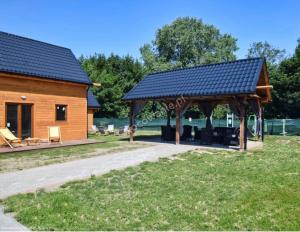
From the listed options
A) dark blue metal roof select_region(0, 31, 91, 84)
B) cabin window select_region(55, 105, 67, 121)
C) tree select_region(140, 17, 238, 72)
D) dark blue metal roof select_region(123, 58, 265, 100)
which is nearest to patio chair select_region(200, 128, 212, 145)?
dark blue metal roof select_region(123, 58, 265, 100)

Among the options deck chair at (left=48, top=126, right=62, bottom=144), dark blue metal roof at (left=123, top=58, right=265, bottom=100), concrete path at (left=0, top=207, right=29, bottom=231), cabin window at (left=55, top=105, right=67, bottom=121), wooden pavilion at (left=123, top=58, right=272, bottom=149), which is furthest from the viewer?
cabin window at (left=55, top=105, right=67, bottom=121)

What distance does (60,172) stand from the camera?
908 centimetres

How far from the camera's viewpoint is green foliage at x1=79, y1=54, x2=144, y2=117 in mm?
38938

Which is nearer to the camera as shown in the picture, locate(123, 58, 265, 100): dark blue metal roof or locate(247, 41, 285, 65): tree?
locate(123, 58, 265, 100): dark blue metal roof

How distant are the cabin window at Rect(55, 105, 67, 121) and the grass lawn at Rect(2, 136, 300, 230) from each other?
393 inches

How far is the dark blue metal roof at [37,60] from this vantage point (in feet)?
53.0

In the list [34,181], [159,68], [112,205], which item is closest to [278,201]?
[112,205]

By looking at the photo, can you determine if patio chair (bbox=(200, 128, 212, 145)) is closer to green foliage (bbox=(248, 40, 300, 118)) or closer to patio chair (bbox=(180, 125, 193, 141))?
patio chair (bbox=(180, 125, 193, 141))

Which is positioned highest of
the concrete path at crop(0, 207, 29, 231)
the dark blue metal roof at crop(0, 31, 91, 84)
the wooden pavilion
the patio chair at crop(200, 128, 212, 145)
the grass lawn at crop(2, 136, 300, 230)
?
the dark blue metal roof at crop(0, 31, 91, 84)

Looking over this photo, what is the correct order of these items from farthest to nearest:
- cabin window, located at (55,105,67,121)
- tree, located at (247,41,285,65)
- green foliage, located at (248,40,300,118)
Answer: tree, located at (247,41,285,65) < green foliage, located at (248,40,300,118) < cabin window, located at (55,105,67,121)

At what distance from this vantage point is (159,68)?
1843 inches

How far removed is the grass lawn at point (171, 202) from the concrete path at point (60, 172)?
59 centimetres

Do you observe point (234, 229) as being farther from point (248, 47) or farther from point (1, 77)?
A: point (248, 47)

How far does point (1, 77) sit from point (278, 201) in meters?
13.3
